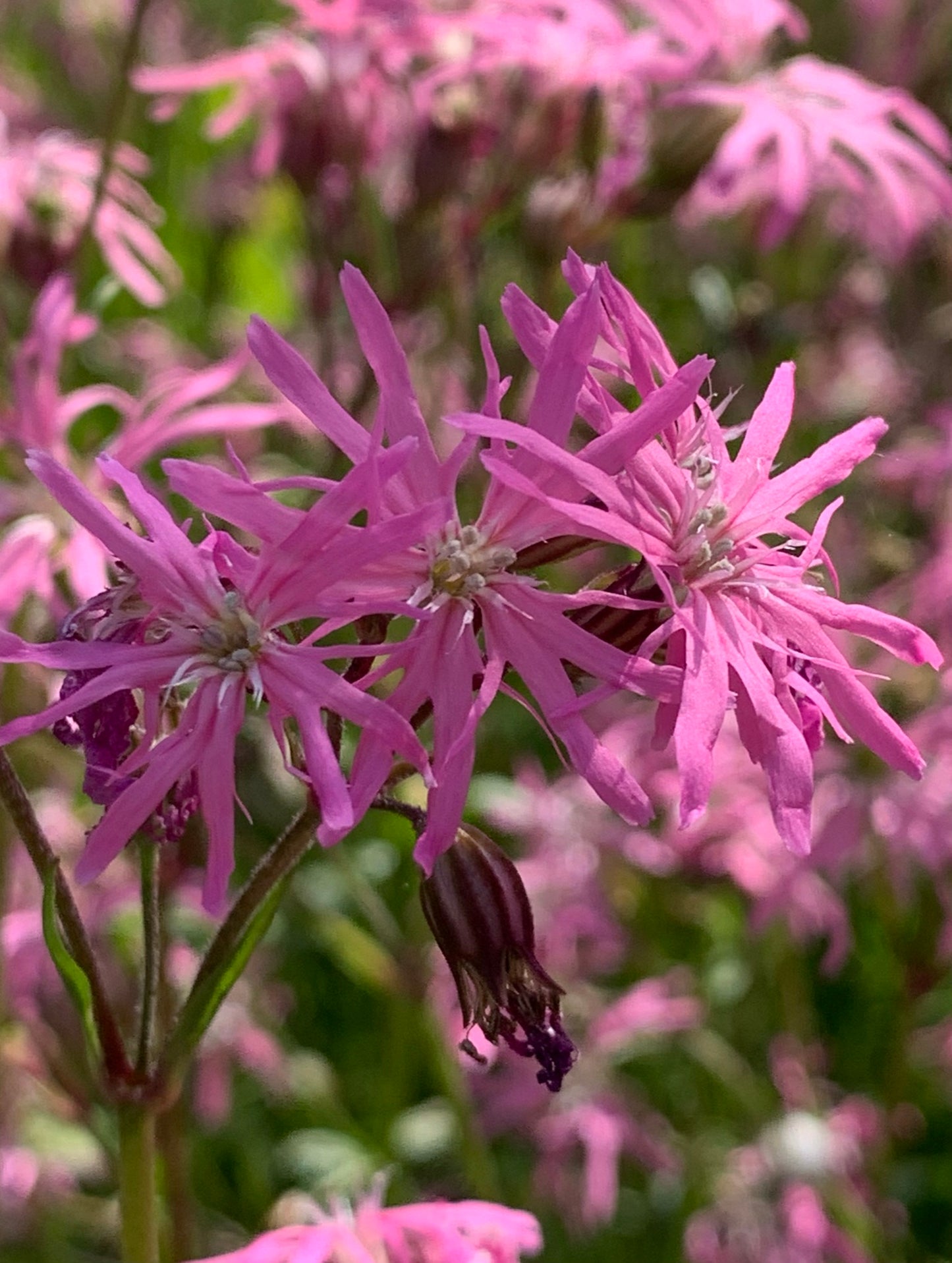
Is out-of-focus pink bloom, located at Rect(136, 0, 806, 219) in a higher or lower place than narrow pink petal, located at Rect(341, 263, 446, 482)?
lower

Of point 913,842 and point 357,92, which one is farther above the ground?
point 357,92

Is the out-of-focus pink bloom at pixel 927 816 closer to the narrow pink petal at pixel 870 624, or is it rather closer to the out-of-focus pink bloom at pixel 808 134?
the out-of-focus pink bloom at pixel 808 134

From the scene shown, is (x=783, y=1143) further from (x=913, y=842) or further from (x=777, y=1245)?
(x=913, y=842)

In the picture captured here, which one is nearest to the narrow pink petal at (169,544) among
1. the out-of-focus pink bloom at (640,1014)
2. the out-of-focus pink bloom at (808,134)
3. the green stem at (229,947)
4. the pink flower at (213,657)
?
the pink flower at (213,657)

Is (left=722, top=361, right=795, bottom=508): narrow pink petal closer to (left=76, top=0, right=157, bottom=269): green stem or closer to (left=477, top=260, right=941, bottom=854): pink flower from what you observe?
(left=477, top=260, right=941, bottom=854): pink flower

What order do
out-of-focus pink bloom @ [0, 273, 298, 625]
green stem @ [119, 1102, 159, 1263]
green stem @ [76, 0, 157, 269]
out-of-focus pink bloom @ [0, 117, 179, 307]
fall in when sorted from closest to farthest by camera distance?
green stem @ [119, 1102, 159, 1263] < out-of-focus pink bloom @ [0, 273, 298, 625] < green stem @ [76, 0, 157, 269] < out-of-focus pink bloom @ [0, 117, 179, 307]

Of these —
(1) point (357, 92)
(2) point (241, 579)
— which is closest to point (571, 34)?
(1) point (357, 92)

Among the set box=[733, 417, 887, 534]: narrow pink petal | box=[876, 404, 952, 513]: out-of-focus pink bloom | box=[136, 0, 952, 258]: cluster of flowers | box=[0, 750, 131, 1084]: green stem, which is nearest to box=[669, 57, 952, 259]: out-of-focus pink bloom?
box=[136, 0, 952, 258]: cluster of flowers
